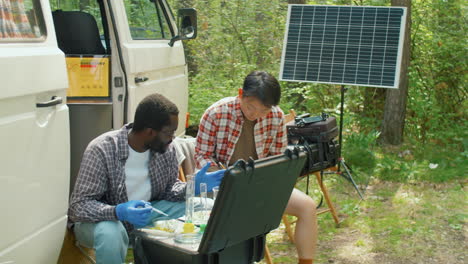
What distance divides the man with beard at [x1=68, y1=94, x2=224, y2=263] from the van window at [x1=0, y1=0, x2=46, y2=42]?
0.65m

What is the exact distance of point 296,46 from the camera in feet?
20.1

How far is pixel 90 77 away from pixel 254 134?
4.04 ft

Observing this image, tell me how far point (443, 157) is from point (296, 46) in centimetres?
245

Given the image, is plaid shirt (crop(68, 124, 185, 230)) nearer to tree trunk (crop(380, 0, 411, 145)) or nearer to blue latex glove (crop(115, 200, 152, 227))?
blue latex glove (crop(115, 200, 152, 227))

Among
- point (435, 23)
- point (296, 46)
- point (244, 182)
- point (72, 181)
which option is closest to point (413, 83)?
point (435, 23)

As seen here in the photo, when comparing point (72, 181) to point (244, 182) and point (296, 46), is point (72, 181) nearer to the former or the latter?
point (244, 182)

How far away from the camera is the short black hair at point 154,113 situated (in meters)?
3.25

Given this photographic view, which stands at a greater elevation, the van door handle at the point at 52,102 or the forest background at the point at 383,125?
the van door handle at the point at 52,102

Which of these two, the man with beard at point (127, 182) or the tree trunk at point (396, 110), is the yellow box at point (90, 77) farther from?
the tree trunk at point (396, 110)

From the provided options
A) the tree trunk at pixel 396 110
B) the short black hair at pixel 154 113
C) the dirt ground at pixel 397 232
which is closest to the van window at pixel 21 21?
Result: the short black hair at pixel 154 113

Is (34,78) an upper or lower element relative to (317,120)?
upper

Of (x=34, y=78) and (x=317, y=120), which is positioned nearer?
(x=34, y=78)

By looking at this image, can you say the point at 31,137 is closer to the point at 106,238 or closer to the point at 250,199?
the point at 106,238

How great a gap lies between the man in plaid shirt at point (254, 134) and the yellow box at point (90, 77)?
30.5 inches
